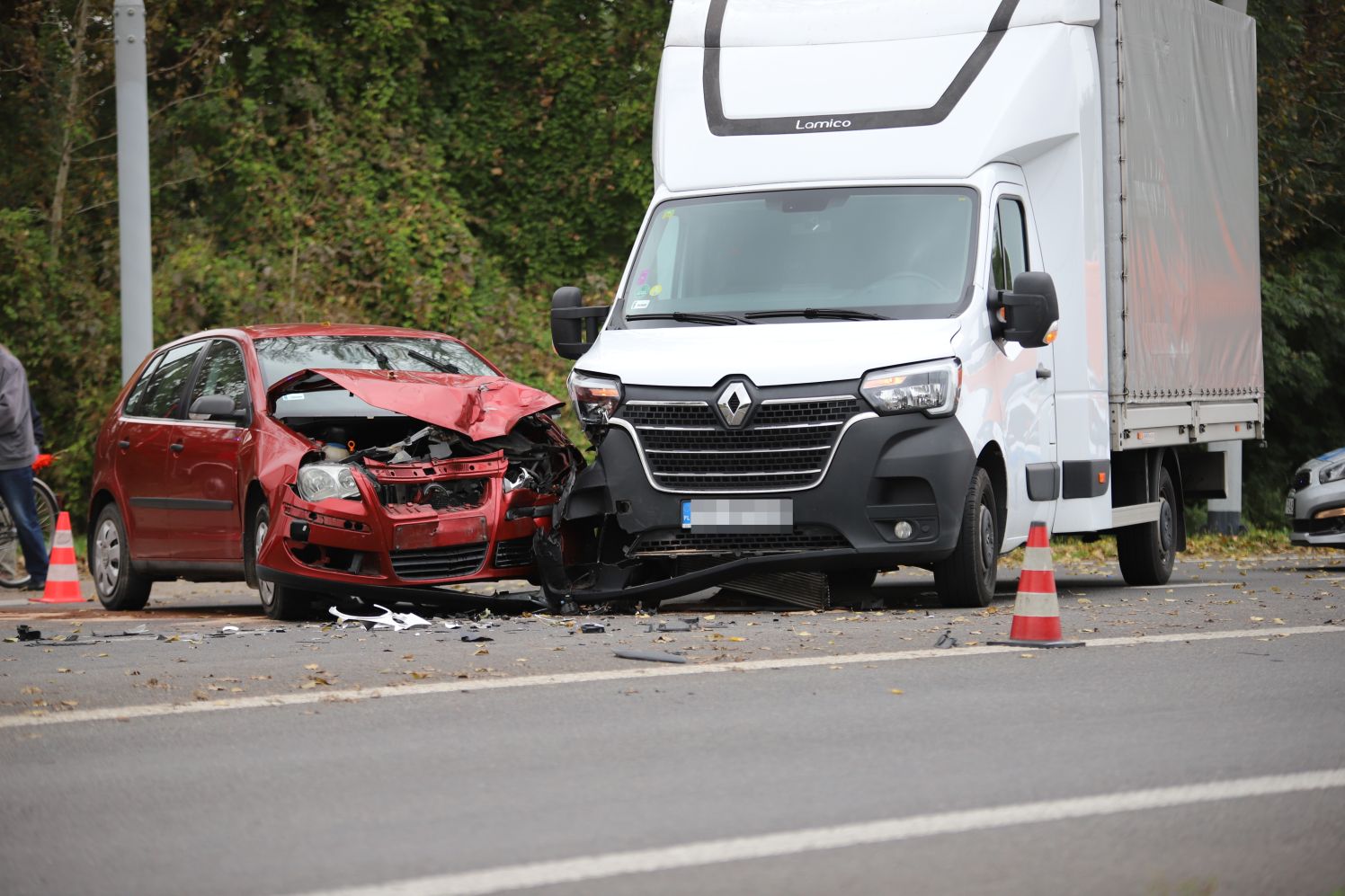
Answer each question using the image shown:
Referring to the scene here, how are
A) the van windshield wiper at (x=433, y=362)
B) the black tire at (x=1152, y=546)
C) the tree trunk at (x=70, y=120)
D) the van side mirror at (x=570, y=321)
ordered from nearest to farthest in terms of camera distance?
1. the van side mirror at (x=570, y=321)
2. the van windshield wiper at (x=433, y=362)
3. the black tire at (x=1152, y=546)
4. the tree trunk at (x=70, y=120)

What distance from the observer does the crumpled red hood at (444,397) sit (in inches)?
438

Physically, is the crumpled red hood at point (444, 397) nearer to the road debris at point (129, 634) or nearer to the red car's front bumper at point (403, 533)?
the red car's front bumper at point (403, 533)

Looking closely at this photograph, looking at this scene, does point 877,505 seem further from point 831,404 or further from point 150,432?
A: point 150,432

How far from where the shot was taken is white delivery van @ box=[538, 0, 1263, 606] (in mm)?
10492

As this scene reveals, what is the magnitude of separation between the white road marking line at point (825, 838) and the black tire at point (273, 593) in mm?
6292

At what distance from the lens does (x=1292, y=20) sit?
27.8 m

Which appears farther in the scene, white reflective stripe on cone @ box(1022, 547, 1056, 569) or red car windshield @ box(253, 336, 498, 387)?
red car windshield @ box(253, 336, 498, 387)

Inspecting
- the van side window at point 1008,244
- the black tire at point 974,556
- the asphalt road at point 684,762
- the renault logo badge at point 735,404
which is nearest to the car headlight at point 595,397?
the renault logo badge at point 735,404

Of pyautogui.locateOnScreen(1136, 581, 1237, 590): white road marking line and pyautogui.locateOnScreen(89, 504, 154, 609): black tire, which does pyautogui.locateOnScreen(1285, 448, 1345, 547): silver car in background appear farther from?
pyautogui.locateOnScreen(89, 504, 154, 609): black tire

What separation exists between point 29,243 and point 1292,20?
16.6 metres

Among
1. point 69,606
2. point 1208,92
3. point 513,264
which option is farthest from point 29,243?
point 1208,92

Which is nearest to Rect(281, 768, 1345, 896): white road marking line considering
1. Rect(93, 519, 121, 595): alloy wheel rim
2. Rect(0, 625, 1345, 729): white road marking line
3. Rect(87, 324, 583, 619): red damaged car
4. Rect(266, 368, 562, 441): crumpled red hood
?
Rect(0, 625, 1345, 729): white road marking line

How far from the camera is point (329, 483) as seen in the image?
1084cm

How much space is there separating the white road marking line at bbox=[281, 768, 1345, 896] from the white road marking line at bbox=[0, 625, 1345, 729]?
2819 mm
